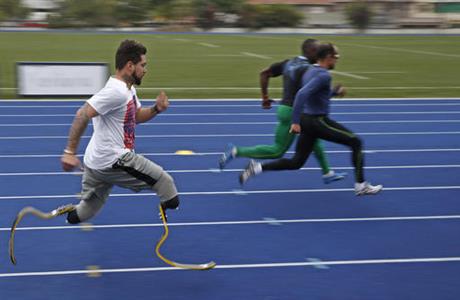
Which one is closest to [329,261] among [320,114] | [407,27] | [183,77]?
[320,114]

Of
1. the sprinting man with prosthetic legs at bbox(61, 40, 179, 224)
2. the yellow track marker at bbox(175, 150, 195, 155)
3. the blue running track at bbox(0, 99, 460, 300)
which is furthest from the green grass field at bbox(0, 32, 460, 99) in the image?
the sprinting man with prosthetic legs at bbox(61, 40, 179, 224)

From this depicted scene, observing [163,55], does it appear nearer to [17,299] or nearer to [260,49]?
[260,49]

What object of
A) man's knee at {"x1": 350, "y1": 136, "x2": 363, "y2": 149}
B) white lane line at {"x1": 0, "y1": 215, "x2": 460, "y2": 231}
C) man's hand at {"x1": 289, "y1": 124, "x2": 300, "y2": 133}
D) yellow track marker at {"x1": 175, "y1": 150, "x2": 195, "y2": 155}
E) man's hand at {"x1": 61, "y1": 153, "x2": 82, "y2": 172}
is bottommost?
yellow track marker at {"x1": 175, "y1": 150, "x2": 195, "y2": 155}

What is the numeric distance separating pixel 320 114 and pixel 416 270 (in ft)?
7.99

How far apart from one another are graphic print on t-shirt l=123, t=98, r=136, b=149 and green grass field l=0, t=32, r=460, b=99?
38.2 feet

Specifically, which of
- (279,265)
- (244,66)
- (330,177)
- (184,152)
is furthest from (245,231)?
(244,66)

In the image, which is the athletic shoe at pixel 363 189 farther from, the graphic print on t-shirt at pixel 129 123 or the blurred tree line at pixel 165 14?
the blurred tree line at pixel 165 14

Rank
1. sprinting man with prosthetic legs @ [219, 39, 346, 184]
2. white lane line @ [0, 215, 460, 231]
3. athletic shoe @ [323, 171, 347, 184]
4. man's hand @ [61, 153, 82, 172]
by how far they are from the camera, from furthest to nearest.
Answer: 1. athletic shoe @ [323, 171, 347, 184]
2. sprinting man with prosthetic legs @ [219, 39, 346, 184]
3. white lane line @ [0, 215, 460, 231]
4. man's hand @ [61, 153, 82, 172]

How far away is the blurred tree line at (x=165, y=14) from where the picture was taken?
2712 inches

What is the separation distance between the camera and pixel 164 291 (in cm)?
509

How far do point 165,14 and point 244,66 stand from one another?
52.4m

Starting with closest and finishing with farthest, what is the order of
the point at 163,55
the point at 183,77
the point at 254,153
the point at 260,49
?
the point at 254,153, the point at 183,77, the point at 163,55, the point at 260,49

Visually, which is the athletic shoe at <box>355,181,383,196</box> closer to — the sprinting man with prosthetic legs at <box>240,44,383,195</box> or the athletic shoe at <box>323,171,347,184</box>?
the sprinting man with prosthetic legs at <box>240,44,383,195</box>

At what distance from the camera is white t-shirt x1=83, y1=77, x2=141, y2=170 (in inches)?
200
